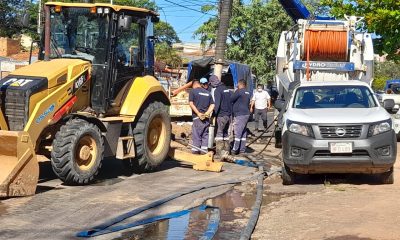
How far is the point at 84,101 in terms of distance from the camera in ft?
32.0

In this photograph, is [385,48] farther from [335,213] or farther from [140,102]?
[335,213]

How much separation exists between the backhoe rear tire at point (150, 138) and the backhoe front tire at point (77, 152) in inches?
44.7

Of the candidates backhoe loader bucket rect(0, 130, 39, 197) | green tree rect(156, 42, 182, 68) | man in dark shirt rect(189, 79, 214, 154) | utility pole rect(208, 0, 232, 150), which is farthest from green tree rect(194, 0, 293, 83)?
backhoe loader bucket rect(0, 130, 39, 197)

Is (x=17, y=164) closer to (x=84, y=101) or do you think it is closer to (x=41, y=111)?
(x=41, y=111)

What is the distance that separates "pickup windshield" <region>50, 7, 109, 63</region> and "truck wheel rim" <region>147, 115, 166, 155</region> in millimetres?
1807

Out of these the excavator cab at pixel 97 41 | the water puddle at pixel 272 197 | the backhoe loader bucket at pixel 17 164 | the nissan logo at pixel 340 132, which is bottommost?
the water puddle at pixel 272 197

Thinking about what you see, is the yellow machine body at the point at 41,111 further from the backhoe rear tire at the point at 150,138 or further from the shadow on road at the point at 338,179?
the shadow on road at the point at 338,179

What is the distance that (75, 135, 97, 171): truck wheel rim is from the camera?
29.2 feet

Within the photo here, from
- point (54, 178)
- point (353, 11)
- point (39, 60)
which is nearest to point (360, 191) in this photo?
point (54, 178)

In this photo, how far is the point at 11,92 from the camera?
28.3ft

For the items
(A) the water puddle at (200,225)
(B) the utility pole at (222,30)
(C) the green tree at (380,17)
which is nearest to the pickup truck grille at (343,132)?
(A) the water puddle at (200,225)

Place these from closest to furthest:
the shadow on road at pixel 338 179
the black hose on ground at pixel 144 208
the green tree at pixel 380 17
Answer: the black hose on ground at pixel 144 208 → the shadow on road at pixel 338 179 → the green tree at pixel 380 17

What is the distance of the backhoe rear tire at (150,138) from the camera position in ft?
33.8

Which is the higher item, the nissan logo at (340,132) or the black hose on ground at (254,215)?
the nissan logo at (340,132)
